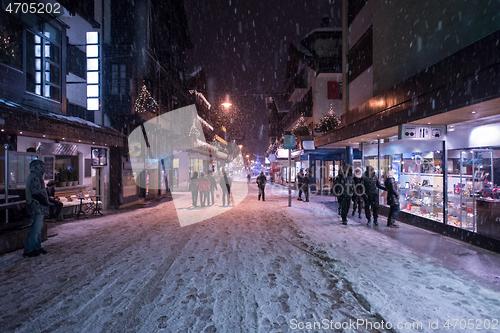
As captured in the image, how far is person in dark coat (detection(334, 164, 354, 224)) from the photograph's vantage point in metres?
9.08

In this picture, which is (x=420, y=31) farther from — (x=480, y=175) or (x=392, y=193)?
(x=392, y=193)

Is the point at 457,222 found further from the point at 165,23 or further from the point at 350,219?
the point at 165,23

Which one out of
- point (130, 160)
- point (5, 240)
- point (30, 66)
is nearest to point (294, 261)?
point (5, 240)

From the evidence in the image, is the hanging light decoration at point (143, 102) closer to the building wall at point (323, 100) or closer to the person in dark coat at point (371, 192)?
the person in dark coat at point (371, 192)

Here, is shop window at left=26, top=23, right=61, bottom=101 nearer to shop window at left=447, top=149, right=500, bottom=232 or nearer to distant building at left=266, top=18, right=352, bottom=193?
shop window at left=447, top=149, right=500, bottom=232

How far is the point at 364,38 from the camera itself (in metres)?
13.2

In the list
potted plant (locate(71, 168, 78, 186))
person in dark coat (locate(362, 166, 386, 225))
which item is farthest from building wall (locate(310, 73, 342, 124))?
potted plant (locate(71, 168, 78, 186))

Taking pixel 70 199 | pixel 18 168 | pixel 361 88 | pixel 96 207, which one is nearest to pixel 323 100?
pixel 361 88

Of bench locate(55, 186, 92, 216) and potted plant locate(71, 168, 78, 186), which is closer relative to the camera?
bench locate(55, 186, 92, 216)

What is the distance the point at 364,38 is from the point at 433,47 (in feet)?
19.0

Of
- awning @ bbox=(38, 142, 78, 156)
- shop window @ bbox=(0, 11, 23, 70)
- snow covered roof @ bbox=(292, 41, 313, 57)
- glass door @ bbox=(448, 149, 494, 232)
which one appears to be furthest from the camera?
snow covered roof @ bbox=(292, 41, 313, 57)

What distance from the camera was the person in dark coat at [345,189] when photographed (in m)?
9.08

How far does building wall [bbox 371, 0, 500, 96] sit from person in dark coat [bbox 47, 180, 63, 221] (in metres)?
12.7

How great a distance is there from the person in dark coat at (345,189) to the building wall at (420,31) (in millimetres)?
3932
